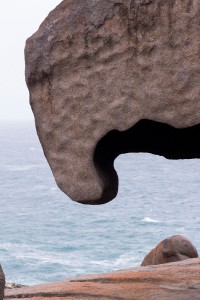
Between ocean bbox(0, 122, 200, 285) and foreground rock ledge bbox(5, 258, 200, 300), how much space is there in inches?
984

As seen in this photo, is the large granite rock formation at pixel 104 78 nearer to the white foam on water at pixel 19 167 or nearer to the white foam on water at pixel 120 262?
the white foam on water at pixel 120 262

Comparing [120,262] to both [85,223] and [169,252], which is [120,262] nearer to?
[85,223]

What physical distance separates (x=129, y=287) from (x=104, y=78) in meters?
2.46

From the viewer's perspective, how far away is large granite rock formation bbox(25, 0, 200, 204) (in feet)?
17.7

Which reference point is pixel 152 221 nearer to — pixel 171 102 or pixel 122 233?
pixel 122 233

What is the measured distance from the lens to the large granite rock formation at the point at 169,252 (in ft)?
38.4

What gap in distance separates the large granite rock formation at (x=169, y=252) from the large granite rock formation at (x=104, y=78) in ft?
19.4

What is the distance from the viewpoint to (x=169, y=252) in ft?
38.6

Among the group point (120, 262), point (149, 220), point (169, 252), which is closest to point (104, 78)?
point (169, 252)

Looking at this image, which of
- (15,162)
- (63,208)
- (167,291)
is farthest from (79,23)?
(15,162)

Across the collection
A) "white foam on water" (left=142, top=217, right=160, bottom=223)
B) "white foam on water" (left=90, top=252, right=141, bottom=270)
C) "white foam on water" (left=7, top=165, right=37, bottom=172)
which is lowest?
"white foam on water" (left=7, top=165, right=37, bottom=172)

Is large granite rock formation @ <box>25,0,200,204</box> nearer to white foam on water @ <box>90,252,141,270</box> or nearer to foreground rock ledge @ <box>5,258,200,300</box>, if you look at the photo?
foreground rock ledge @ <box>5,258,200,300</box>

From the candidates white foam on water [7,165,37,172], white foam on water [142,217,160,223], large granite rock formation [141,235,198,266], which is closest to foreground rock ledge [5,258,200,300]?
large granite rock formation [141,235,198,266]

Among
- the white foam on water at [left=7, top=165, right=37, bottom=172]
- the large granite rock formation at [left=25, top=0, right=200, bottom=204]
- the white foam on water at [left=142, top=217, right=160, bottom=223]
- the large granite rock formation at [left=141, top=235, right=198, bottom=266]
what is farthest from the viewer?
the white foam on water at [left=7, top=165, right=37, bottom=172]
